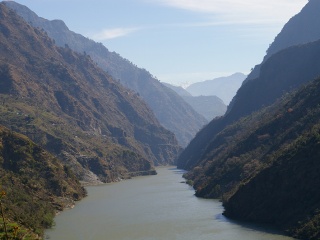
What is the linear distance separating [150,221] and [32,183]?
33.1 m

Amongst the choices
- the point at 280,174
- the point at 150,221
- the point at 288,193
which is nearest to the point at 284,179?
the point at 280,174

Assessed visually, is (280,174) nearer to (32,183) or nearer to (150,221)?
(150,221)

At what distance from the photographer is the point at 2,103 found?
19850cm

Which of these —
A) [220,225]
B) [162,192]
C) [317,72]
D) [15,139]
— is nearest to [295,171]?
[220,225]

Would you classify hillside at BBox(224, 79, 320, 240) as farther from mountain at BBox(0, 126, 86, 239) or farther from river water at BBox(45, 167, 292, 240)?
mountain at BBox(0, 126, 86, 239)

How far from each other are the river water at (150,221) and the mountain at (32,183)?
3276mm

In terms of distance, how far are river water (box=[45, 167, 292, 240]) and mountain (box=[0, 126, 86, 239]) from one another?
3.28 m

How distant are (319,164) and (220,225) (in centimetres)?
1915

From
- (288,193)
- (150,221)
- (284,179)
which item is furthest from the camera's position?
(150,221)

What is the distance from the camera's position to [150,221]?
3531 inches

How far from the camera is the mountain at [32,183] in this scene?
86.8 m

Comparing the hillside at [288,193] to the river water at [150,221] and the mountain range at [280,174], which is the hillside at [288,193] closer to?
the mountain range at [280,174]

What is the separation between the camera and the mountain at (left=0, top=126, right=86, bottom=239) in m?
86.8

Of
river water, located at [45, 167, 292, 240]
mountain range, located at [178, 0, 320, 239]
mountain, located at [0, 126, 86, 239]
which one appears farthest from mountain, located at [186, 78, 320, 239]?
mountain, located at [0, 126, 86, 239]
